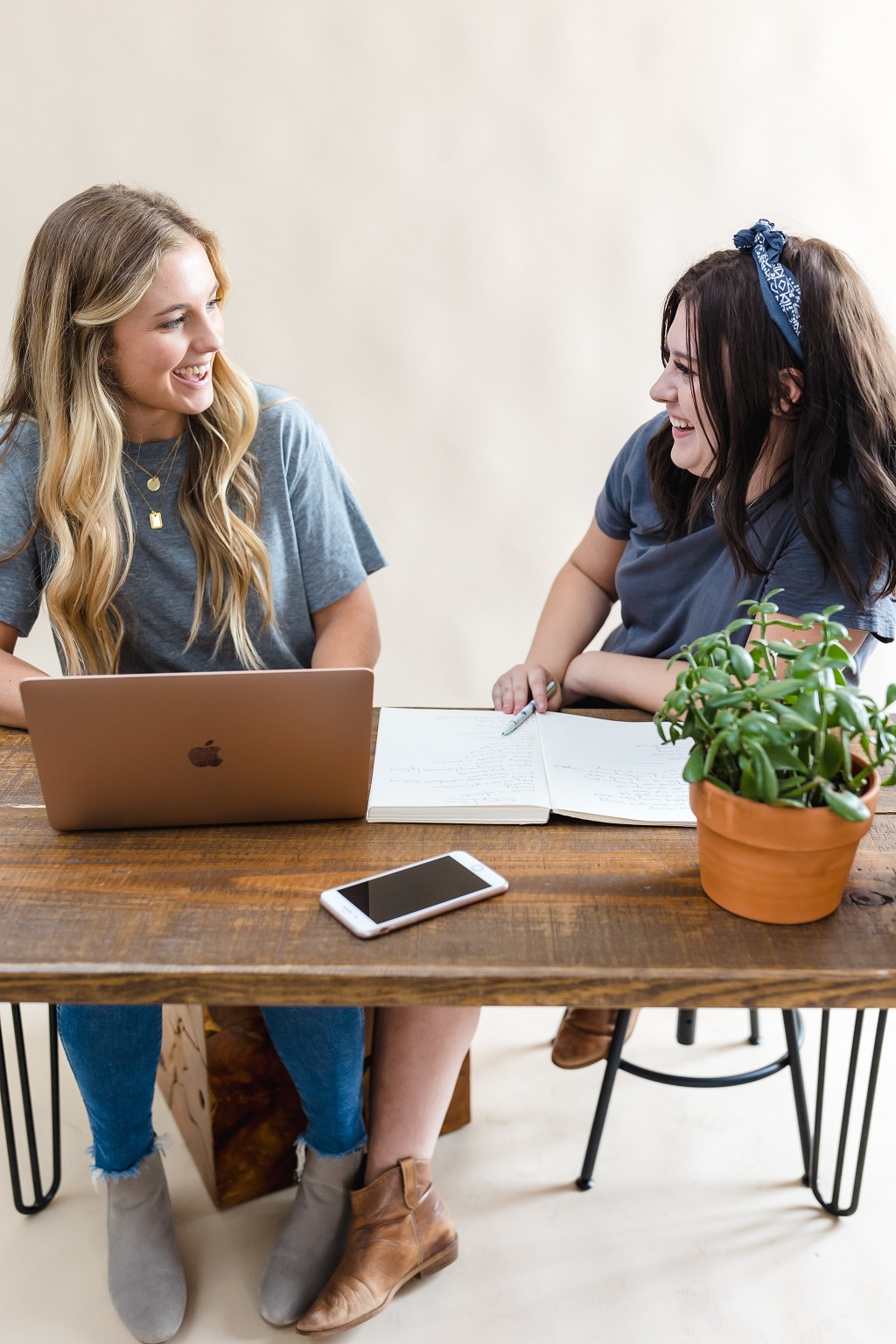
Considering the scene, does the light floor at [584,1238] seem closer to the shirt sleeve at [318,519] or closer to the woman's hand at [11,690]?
the woman's hand at [11,690]

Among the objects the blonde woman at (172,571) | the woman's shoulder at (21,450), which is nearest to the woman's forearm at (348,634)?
the blonde woman at (172,571)

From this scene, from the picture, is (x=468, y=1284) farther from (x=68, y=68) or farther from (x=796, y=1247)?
(x=68, y=68)

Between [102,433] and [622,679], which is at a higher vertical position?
[102,433]

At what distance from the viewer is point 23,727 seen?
140cm

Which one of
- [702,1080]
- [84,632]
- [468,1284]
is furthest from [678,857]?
[84,632]

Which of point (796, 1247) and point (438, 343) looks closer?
point (796, 1247)

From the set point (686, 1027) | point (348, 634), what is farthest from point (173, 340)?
point (686, 1027)

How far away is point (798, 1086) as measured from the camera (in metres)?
1.60

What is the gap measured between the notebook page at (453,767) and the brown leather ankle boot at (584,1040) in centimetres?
66

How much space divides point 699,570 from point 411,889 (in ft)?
2.78

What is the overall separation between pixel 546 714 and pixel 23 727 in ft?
2.24

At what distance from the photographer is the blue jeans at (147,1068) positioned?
1335 mm

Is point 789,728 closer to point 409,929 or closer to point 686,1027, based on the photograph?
point 409,929

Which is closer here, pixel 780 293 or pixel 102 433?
pixel 780 293
